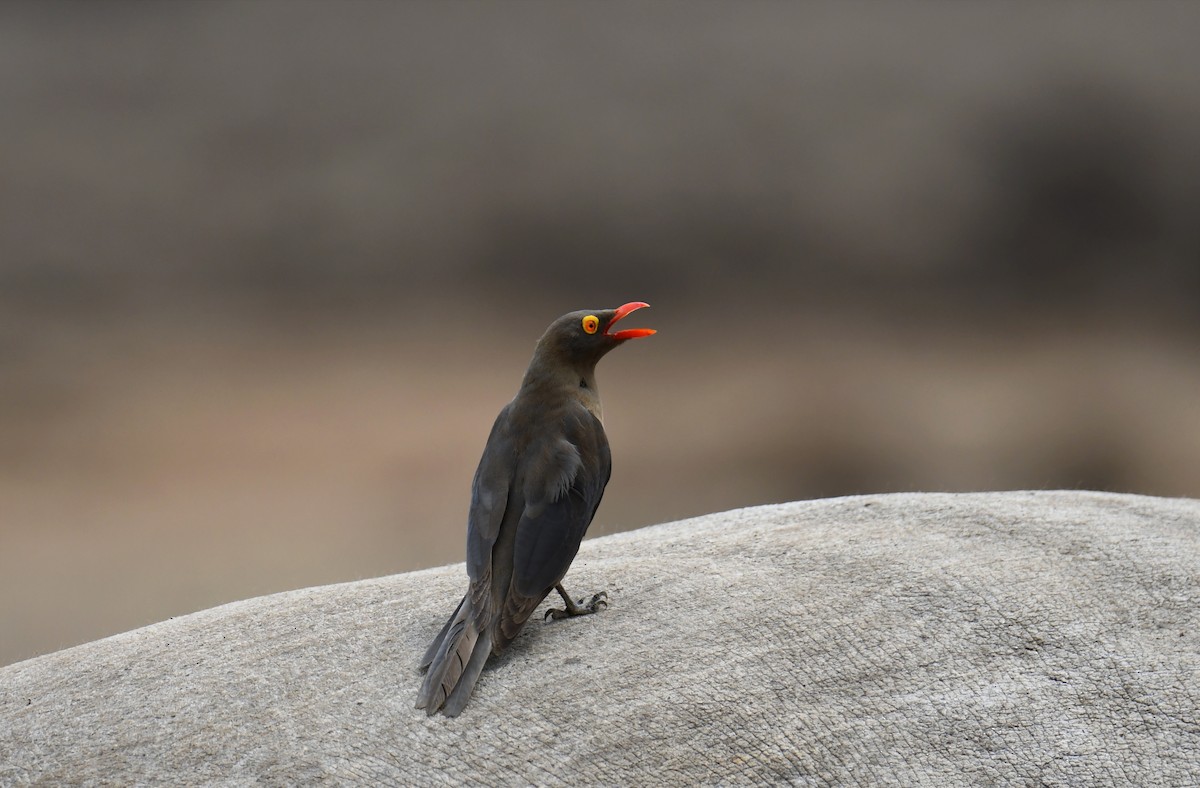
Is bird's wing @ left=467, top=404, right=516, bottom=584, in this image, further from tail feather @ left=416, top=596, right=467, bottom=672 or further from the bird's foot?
the bird's foot

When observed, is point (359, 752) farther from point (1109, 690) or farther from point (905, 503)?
point (905, 503)

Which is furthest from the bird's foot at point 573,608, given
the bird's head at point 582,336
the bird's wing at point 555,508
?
the bird's head at point 582,336

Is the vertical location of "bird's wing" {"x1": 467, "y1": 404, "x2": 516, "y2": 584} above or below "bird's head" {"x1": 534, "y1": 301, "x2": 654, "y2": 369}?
below

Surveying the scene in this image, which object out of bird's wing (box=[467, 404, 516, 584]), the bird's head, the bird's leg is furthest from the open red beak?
the bird's leg

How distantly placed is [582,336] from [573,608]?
60cm

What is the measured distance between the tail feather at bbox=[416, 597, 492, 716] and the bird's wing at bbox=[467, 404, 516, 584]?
0.30 feet

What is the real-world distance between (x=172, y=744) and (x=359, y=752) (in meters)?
0.38

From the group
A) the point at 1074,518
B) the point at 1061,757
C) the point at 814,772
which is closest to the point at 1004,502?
the point at 1074,518

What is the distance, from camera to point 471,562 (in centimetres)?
240

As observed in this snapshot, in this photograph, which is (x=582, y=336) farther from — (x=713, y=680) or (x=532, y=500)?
(x=713, y=680)

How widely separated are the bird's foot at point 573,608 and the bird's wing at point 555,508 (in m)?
0.18

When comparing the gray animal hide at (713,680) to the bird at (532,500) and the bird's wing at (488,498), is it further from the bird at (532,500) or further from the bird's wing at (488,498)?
the bird's wing at (488,498)

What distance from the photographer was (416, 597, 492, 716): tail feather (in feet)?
7.16

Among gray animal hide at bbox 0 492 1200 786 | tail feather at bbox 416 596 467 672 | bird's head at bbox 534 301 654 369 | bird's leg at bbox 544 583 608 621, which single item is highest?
bird's head at bbox 534 301 654 369
